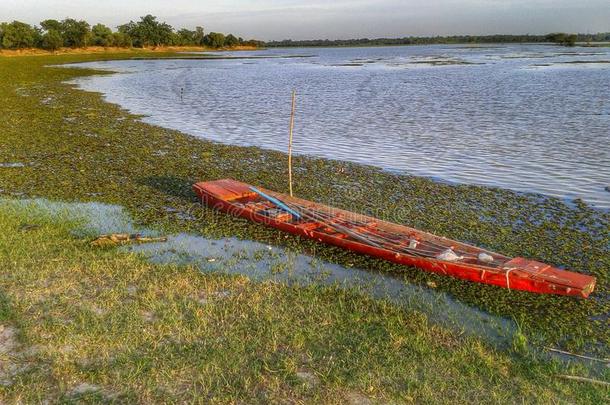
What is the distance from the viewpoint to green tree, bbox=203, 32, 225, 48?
509 feet

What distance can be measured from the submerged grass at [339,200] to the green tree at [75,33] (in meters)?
89.8

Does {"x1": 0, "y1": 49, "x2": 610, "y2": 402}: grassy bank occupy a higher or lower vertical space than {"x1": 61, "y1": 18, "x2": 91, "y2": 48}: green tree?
lower

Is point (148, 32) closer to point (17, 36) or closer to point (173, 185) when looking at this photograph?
point (17, 36)

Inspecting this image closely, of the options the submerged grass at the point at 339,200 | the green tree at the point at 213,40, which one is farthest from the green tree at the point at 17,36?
the submerged grass at the point at 339,200

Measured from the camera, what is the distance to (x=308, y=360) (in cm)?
606

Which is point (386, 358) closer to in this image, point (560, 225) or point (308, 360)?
point (308, 360)

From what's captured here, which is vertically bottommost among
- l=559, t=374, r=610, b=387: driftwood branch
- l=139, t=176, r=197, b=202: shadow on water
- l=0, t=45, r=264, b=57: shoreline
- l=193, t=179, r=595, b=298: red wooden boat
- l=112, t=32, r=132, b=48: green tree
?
l=139, t=176, r=197, b=202: shadow on water

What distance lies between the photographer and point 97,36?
110 meters

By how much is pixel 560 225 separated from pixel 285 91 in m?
32.8

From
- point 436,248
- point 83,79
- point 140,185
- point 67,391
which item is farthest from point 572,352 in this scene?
point 83,79

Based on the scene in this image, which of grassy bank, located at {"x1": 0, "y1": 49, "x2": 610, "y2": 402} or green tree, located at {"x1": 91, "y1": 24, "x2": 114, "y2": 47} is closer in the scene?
grassy bank, located at {"x1": 0, "y1": 49, "x2": 610, "y2": 402}

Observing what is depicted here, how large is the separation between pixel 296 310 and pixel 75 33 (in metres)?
108

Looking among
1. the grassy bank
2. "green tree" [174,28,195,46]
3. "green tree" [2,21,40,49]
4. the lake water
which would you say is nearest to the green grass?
the grassy bank

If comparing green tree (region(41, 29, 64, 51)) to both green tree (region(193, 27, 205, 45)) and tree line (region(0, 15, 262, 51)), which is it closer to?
tree line (region(0, 15, 262, 51))
